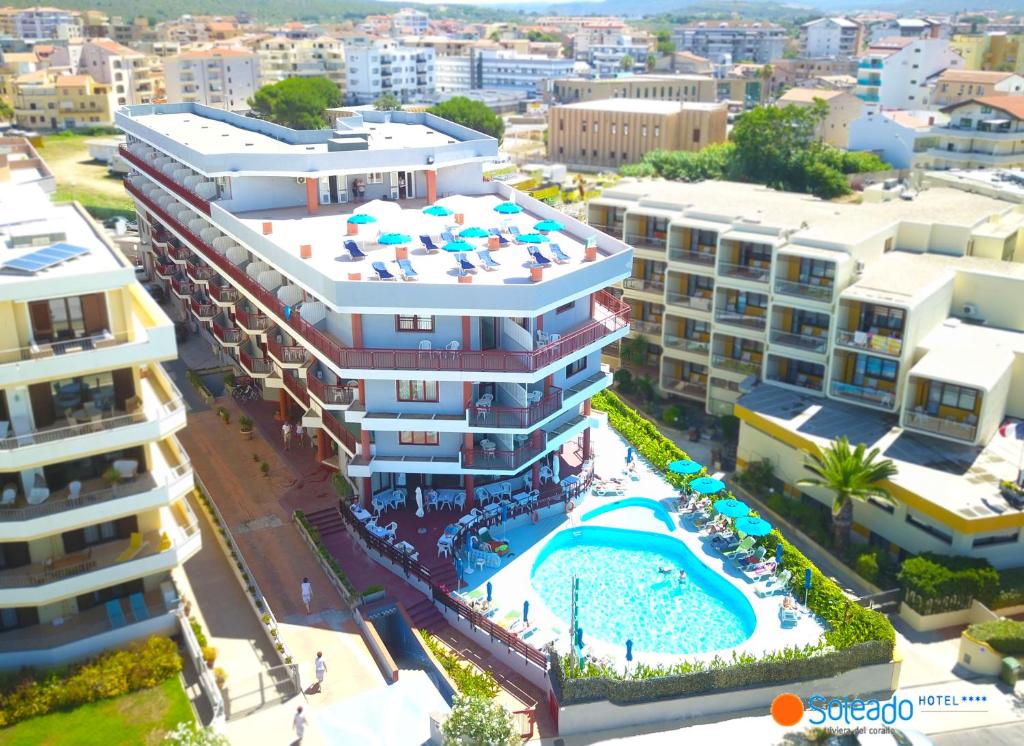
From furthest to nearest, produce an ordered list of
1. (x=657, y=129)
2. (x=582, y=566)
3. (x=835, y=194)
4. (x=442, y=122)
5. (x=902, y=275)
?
(x=657, y=129), (x=835, y=194), (x=442, y=122), (x=902, y=275), (x=582, y=566)

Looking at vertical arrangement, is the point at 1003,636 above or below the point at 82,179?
below

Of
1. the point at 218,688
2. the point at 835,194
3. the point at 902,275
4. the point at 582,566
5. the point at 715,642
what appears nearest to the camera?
the point at 218,688

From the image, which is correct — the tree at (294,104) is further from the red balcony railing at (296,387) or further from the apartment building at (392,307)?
the red balcony railing at (296,387)

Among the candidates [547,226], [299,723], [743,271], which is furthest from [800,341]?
[299,723]

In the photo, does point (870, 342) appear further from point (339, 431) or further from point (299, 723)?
point (299, 723)

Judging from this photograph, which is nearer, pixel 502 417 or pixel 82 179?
pixel 502 417

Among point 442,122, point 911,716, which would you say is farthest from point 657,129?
point 911,716

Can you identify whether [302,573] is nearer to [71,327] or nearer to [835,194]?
[71,327]
